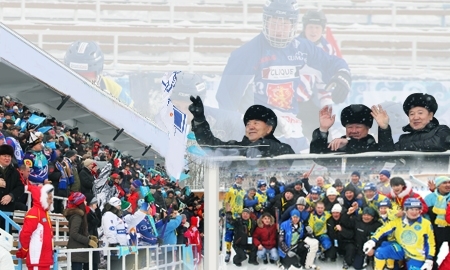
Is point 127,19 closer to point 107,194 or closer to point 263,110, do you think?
point 107,194

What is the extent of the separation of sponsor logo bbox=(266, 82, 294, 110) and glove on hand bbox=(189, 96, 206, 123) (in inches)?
330

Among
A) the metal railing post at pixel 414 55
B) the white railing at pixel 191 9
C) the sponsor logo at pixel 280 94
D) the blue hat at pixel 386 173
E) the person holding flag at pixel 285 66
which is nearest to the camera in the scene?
the blue hat at pixel 386 173

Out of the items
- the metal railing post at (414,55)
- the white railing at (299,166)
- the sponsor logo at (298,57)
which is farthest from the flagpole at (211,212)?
the metal railing post at (414,55)

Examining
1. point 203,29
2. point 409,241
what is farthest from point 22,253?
point 203,29

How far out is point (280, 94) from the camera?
A: 1642 cm

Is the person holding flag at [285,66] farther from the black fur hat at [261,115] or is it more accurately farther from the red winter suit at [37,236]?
the red winter suit at [37,236]

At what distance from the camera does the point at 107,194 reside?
830 cm

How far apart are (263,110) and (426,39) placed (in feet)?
99.8

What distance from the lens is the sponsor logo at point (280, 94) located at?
14480 mm

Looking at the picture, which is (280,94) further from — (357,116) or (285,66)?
(357,116)

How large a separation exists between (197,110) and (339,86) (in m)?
14.0

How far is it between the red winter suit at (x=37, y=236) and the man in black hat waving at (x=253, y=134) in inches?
37.8

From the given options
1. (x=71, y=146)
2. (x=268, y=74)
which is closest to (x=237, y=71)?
(x=268, y=74)

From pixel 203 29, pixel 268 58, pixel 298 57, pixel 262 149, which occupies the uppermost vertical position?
pixel 203 29
